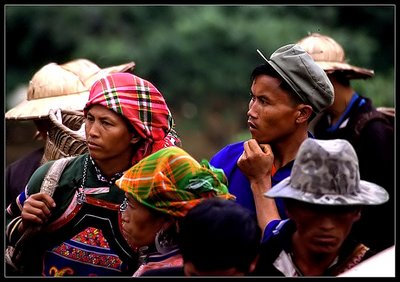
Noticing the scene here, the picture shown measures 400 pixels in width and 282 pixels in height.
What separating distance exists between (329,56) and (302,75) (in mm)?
2292

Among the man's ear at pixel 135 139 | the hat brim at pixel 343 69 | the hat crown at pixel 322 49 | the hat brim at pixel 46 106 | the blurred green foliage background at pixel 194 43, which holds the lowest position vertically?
the blurred green foliage background at pixel 194 43

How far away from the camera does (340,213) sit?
333 centimetres

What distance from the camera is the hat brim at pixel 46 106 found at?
17.5 ft

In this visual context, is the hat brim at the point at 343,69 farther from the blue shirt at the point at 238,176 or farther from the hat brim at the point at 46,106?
the blue shirt at the point at 238,176

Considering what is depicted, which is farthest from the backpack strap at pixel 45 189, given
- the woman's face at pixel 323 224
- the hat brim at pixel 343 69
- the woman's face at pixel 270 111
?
the hat brim at pixel 343 69

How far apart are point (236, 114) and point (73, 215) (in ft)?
41.1

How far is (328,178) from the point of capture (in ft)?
10.9

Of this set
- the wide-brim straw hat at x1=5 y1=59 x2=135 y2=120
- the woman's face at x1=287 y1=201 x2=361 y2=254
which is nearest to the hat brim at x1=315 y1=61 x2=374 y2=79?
the wide-brim straw hat at x1=5 y1=59 x2=135 y2=120

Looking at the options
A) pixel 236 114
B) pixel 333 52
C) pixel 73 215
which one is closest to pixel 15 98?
pixel 236 114

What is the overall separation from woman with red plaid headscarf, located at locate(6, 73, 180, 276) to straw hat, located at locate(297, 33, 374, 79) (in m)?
2.34

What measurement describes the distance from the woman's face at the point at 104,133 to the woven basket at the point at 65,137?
571mm

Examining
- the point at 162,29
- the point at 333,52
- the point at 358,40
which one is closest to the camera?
the point at 333,52

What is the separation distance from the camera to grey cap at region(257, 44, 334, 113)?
13.3ft
